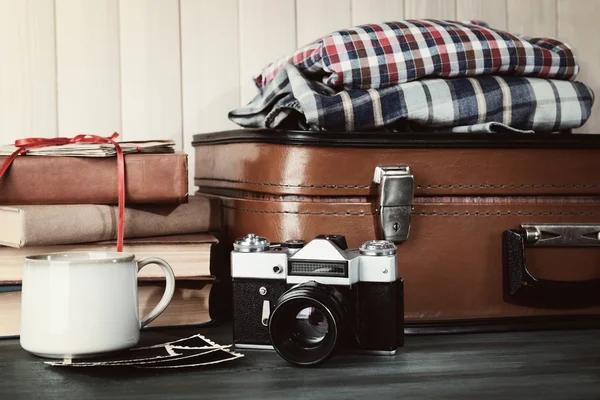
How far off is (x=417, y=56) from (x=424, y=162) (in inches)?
6.1

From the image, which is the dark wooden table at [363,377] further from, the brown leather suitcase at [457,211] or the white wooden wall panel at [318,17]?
the white wooden wall panel at [318,17]

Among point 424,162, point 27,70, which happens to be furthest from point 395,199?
point 27,70

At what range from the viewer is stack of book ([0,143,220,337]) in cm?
82

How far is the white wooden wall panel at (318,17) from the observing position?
1247 mm

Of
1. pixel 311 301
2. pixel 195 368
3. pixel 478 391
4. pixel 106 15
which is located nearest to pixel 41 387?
pixel 195 368

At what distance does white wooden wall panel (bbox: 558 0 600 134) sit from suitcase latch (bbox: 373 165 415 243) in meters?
0.64

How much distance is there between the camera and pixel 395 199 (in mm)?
829

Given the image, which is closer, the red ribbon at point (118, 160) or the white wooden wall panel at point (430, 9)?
the red ribbon at point (118, 160)

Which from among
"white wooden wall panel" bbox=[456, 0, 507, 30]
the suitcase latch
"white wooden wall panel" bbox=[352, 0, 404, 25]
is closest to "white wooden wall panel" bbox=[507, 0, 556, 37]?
"white wooden wall panel" bbox=[456, 0, 507, 30]

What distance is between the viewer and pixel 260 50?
4.05ft

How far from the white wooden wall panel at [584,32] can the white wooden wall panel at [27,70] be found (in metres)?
0.86

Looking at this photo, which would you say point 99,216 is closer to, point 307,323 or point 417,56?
point 307,323

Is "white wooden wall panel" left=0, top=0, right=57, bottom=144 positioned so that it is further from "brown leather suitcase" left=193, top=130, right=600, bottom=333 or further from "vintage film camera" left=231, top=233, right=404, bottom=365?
"vintage film camera" left=231, top=233, right=404, bottom=365

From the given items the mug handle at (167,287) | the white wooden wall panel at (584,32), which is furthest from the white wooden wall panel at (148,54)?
the mug handle at (167,287)
